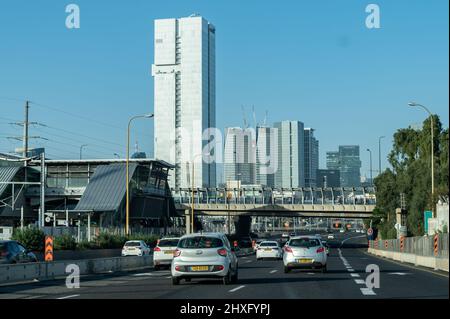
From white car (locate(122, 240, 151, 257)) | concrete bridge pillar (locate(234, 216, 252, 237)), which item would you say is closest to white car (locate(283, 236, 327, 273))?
white car (locate(122, 240, 151, 257))

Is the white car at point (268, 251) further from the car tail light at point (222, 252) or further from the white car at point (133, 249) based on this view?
the car tail light at point (222, 252)

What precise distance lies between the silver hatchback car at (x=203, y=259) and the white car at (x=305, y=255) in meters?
6.47

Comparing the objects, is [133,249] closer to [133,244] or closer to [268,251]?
[133,244]

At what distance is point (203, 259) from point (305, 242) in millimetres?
8309

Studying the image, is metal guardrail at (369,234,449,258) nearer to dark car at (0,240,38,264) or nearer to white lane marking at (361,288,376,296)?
white lane marking at (361,288,376,296)

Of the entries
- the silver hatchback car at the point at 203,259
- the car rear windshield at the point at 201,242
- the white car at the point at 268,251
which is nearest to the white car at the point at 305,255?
the silver hatchback car at the point at 203,259

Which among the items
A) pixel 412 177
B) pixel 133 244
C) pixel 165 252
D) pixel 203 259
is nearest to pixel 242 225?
pixel 412 177

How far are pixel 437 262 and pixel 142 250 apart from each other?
70.4 feet

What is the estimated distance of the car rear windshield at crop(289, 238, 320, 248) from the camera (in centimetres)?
3028

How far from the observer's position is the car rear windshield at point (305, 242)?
99.3ft

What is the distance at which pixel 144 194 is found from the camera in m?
100

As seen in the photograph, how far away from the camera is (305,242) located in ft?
100

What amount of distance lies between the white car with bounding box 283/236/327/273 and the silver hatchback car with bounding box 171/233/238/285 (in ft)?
21.2
